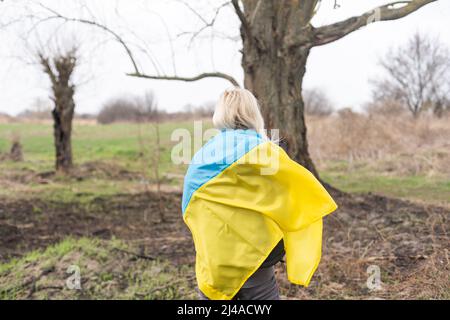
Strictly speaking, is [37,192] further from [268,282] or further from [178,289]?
[268,282]

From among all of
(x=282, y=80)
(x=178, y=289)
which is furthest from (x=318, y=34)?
(x=178, y=289)

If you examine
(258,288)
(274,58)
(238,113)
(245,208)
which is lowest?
(258,288)

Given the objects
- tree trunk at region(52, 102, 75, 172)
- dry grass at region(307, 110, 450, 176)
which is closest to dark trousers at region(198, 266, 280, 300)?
dry grass at region(307, 110, 450, 176)

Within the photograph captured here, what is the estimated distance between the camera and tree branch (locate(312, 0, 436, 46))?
554cm

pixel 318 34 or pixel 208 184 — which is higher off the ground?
pixel 318 34

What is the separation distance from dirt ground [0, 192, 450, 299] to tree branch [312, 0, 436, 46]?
236cm

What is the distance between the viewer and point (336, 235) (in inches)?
227

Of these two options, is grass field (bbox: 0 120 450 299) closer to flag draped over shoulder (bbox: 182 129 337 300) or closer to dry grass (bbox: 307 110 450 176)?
flag draped over shoulder (bbox: 182 129 337 300)

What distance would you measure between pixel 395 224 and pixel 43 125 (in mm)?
28690

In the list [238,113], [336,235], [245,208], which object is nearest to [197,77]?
[336,235]

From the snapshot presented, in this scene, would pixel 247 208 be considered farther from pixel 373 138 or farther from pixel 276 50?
pixel 373 138

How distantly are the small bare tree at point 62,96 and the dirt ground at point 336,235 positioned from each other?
4.37 m

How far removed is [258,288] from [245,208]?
20.2 inches
